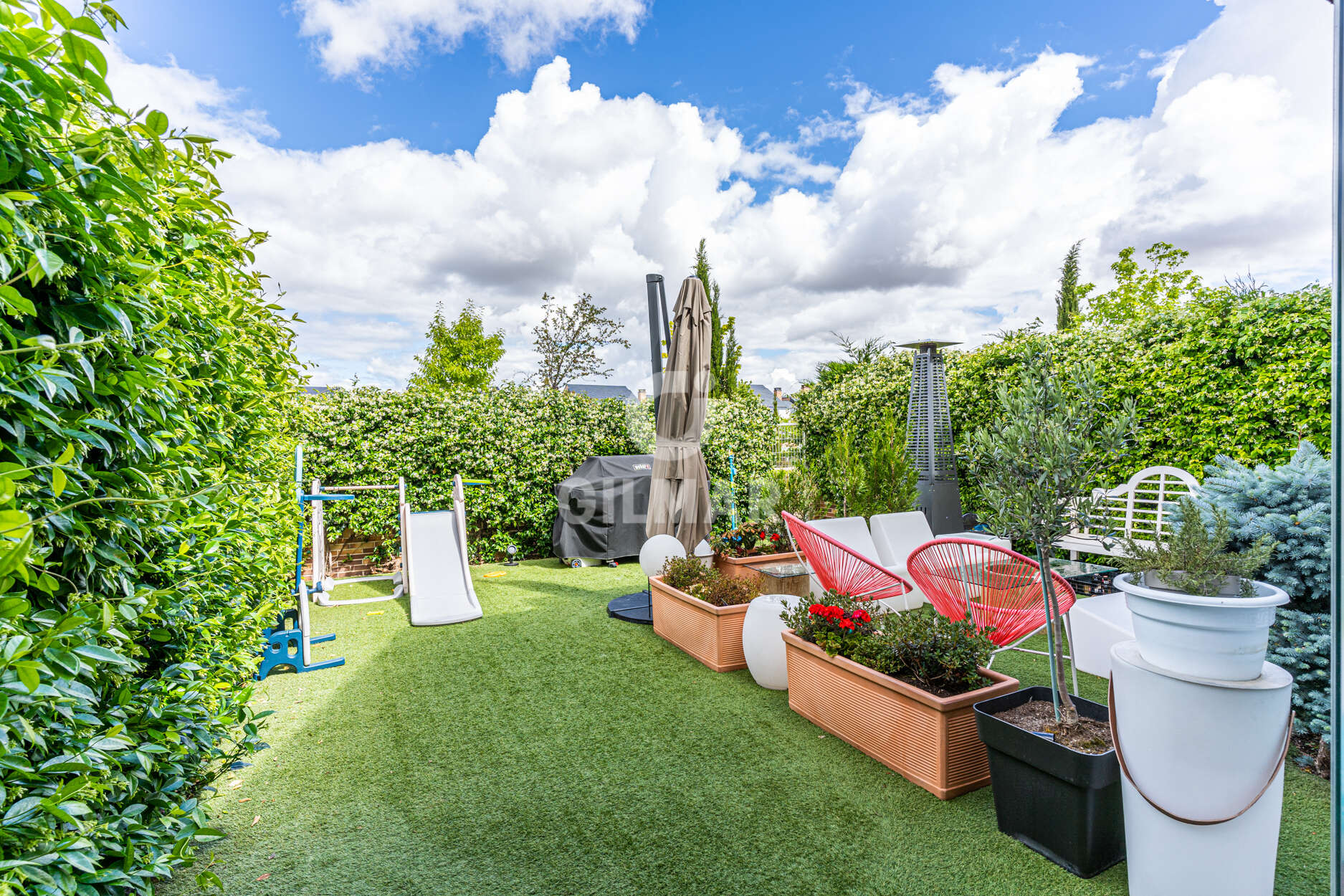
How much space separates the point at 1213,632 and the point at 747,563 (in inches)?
143

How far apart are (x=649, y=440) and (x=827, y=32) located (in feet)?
18.1

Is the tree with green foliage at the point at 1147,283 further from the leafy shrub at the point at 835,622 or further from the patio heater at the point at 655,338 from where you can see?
the leafy shrub at the point at 835,622

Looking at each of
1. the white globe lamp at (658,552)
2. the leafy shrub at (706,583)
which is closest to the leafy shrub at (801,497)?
the white globe lamp at (658,552)

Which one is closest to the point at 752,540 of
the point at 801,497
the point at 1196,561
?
the point at 801,497

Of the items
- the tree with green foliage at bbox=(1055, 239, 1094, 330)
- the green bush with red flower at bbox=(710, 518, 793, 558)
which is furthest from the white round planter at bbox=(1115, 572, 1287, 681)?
the tree with green foliage at bbox=(1055, 239, 1094, 330)

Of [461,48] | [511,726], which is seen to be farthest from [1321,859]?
[461,48]

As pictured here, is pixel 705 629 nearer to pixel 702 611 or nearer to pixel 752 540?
pixel 702 611

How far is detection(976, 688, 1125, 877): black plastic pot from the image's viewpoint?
2049 mm

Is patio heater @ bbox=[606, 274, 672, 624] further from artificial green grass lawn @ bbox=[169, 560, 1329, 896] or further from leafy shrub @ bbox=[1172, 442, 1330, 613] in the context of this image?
leafy shrub @ bbox=[1172, 442, 1330, 613]

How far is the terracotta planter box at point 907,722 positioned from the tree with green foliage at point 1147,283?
20024mm

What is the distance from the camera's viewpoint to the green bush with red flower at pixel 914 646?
2.70 m

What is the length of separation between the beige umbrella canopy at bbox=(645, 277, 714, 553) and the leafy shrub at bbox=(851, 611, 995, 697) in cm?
268

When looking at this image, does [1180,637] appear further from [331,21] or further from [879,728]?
[331,21]

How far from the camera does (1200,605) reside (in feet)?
5.72
